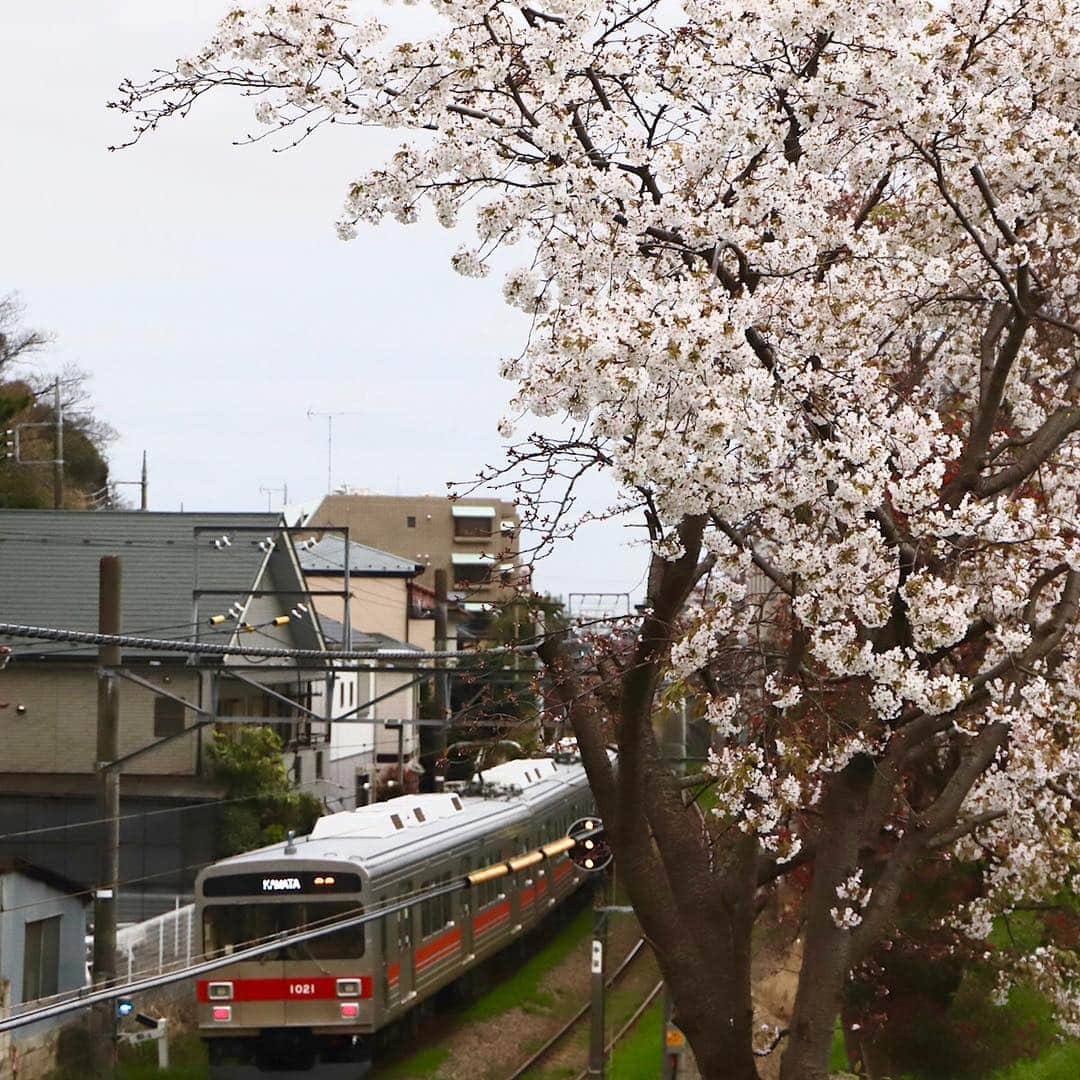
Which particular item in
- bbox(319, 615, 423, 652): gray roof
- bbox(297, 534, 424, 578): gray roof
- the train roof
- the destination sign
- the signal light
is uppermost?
bbox(297, 534, 424, 578): gray roof

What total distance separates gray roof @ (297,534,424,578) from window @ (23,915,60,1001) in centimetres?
2462

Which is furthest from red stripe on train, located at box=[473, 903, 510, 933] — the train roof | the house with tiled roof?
the house with tiled roof

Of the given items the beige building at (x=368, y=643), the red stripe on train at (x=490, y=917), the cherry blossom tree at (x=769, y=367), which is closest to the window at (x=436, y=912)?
the red stripe on train at (x=490, y=917)

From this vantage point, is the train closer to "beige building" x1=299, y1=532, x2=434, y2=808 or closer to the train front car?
the train front car

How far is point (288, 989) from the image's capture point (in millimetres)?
17031

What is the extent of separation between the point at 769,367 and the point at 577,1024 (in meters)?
16.1

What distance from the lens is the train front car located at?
1692cm

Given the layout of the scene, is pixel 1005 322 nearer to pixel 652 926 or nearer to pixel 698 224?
pixel 698 224

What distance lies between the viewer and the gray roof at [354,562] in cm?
4541

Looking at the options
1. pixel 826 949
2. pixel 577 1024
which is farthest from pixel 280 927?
pixel 826 949

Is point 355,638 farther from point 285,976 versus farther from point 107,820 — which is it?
point 107,820

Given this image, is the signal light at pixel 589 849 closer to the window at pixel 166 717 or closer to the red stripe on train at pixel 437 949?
the red stripe on train at pixel 437 949

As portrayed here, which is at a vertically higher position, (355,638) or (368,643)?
(355,638)

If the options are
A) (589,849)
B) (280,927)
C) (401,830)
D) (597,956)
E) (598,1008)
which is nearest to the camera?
(589,849)
